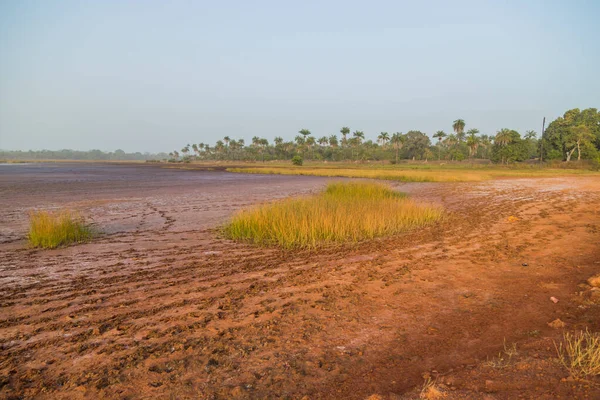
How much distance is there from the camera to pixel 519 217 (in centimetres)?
1437

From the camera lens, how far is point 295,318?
5469 millimetres

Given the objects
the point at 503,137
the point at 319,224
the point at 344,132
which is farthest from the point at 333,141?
the point at 319,224

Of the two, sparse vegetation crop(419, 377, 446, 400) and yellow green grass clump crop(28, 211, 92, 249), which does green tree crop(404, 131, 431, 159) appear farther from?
sparse vegetation crop(419, 377, 446, 400)

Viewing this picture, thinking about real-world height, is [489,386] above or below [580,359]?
below

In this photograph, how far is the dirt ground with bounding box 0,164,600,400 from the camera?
12.6ft

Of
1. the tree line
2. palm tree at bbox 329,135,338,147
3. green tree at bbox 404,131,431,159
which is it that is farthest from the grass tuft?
palm tree at bbox 329,135,338,147

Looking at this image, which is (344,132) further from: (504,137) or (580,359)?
(580,359)

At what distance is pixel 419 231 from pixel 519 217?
15.5 feet

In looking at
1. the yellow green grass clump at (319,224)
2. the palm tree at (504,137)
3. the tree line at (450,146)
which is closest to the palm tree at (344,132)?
the tree line at (450,146)

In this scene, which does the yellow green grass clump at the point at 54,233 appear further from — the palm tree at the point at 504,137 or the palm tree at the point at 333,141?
the palm tree at the point at 333,141

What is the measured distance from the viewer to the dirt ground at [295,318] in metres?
3.83

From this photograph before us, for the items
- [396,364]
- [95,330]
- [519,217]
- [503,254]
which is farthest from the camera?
[519,217]

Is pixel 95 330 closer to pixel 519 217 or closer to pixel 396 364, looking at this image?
pixel 396 364

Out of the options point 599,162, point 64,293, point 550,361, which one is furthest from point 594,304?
point 599,162
